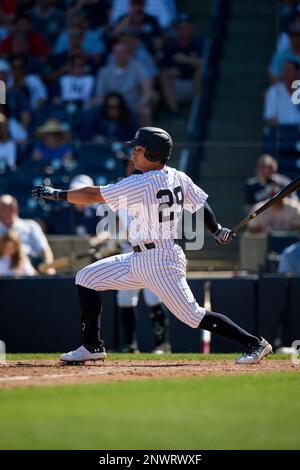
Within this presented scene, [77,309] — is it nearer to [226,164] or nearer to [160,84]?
[226,164]

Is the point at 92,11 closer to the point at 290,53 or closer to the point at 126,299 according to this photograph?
the point at 290,53

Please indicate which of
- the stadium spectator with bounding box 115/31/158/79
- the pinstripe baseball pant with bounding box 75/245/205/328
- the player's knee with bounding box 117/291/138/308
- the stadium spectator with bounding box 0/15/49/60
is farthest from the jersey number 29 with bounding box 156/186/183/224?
the stadium spectator with bounding box 0/15/49/60

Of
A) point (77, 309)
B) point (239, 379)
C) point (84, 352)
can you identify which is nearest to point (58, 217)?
point (77, 309)

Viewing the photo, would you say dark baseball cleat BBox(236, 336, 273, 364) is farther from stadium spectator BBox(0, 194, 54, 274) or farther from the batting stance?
stadium spectator BBox(0, 194, 54, 274)

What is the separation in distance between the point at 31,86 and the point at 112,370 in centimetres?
848

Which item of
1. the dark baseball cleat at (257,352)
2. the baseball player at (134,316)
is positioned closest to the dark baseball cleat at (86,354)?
the dark baseball cleat at (257,352)

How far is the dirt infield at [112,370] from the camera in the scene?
7.53 m

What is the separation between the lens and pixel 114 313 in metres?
12.2

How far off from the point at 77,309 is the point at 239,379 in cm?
476

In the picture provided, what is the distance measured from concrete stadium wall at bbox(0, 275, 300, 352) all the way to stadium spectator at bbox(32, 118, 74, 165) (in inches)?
107

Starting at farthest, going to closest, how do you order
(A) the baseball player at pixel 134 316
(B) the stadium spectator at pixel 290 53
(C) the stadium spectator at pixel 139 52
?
(C) the stadium spectator at pixel 139 52
(B) the stadium spectator at pixel 290 53
(A) the baseball player at pixel 134 316

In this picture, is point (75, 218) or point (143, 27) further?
point (143, 27)

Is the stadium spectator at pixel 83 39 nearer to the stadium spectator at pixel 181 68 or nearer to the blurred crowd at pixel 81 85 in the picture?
the blurred crowd at pixel 81 85

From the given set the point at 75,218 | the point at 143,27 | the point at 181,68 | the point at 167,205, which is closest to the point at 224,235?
the point at 167,205
